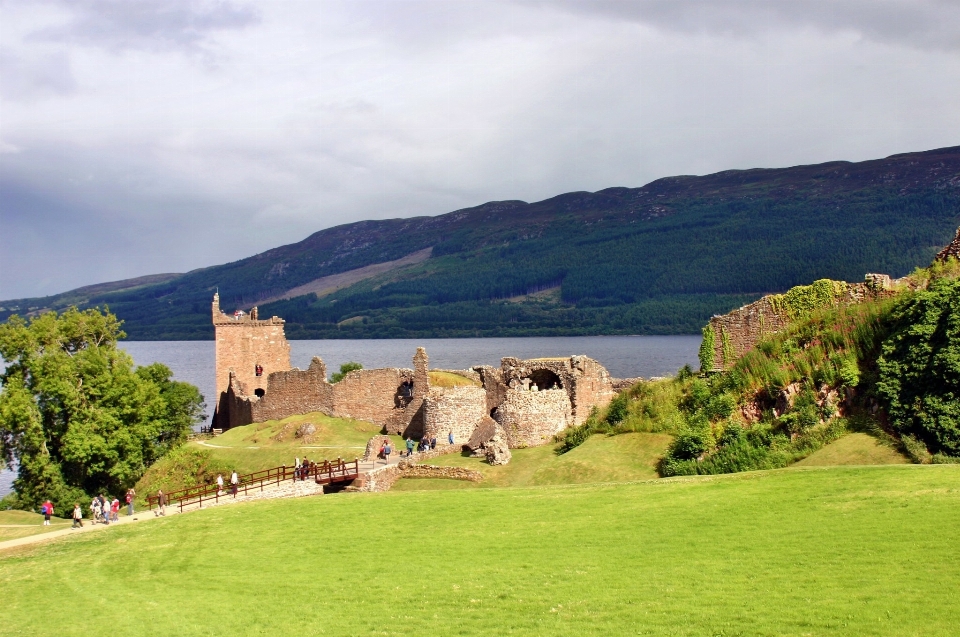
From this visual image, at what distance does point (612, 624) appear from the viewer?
15.4 metres

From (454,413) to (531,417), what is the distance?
15.2ft

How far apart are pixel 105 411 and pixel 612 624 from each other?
36.4m

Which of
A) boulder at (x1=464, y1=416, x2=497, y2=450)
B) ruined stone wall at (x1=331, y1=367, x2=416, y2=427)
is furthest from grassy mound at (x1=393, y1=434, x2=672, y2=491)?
ruined stone wall at (x1=331, y1=367, x2=416, y2=427)

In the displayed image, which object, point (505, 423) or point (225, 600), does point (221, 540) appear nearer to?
point (225, 600)

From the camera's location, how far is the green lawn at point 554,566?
603 inches

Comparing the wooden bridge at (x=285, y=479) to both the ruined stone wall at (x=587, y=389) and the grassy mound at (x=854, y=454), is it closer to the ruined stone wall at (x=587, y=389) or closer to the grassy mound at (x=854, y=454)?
the ruined stone wall at (x=587, y=389)

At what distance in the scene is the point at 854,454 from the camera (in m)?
25.8

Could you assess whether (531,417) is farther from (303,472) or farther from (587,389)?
(303,472)

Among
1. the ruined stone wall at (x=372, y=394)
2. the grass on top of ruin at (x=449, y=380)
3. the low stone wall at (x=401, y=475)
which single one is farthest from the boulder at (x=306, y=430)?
the low stone wall at (x=401, y=475)

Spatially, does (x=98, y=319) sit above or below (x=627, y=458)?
above

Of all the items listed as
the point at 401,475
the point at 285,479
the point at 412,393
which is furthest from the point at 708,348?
the point at 412,393

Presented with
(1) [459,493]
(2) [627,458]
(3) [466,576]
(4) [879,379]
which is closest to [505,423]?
(2) [627,458]

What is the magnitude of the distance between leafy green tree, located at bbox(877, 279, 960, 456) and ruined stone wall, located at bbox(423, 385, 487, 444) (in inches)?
836

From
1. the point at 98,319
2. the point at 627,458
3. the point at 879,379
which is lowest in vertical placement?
the point at 627,458
